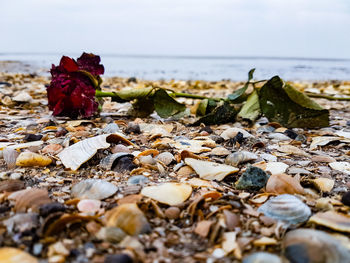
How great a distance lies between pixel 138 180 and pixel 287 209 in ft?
1.66

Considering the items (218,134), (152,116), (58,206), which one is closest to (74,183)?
(58,206)

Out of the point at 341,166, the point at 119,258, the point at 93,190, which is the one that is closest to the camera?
the point at 119,258

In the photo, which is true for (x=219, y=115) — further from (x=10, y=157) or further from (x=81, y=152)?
(x=10, y=157)

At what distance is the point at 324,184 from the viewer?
120 centimetres

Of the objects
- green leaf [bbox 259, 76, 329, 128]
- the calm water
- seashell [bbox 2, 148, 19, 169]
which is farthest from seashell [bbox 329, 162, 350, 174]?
the calm water

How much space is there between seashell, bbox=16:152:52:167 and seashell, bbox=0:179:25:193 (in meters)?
0.25

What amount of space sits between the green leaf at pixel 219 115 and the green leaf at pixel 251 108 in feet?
0.23

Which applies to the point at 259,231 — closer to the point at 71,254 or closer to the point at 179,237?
the point at 179,237

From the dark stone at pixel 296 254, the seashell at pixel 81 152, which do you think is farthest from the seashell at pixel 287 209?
the seashell at pixel 81 152

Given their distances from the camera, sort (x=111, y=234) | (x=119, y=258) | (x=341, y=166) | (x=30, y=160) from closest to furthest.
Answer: (x=119, y=258) → (x=111, y=234) → (x=30, y=160) → (x=341, y=166)

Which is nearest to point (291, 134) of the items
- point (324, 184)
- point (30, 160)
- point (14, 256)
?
point (324, 184)

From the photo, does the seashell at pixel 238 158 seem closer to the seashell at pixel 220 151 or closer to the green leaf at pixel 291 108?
the seashell at pixel 220 151

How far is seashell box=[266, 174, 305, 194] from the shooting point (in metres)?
1.12

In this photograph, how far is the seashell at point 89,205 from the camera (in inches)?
38.3
